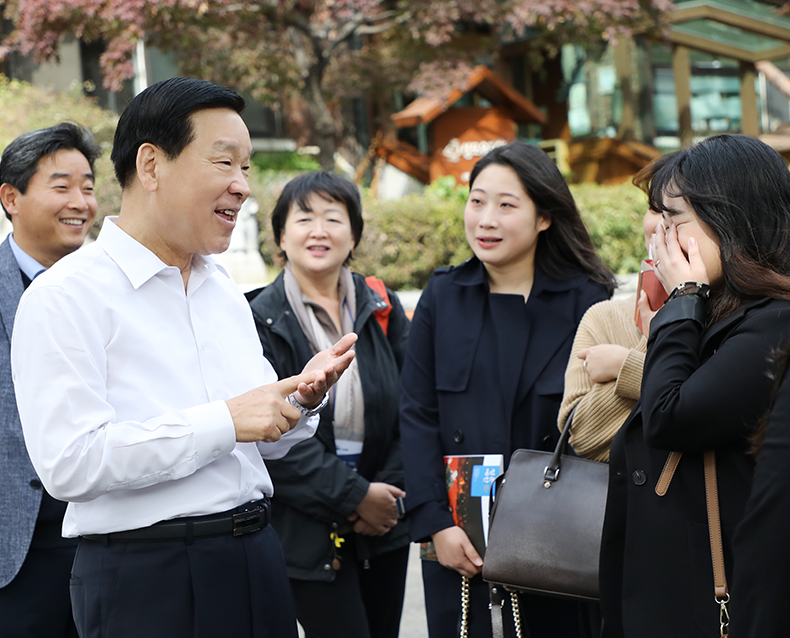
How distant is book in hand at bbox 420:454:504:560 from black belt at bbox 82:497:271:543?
0.89m

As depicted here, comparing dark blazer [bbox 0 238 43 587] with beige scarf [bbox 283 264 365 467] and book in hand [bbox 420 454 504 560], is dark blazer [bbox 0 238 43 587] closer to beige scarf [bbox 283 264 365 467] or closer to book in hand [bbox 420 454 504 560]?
beige scarf [bbox 283 264 365 467]

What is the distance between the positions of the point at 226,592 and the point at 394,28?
10.6m

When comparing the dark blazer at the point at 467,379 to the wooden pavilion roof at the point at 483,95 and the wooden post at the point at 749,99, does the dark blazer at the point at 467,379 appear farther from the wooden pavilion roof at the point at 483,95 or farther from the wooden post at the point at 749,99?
the wooden post at the point at 749,99

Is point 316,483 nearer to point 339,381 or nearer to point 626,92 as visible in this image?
point 339,381

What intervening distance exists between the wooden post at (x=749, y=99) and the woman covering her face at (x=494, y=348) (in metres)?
13.4

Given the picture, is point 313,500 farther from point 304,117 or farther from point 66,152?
point 304,117

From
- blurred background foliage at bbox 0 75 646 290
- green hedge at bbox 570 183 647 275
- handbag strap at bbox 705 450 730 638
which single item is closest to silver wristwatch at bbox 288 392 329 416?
handbag strap at bbox 705 450 730 638

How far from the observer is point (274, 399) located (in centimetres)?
180

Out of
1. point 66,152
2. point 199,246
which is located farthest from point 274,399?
point 66,152

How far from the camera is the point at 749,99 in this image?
47.8ft

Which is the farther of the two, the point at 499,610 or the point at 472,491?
the point at 472,491

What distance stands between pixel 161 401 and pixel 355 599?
1.47 meters

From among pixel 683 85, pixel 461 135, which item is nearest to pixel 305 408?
pixel 461 135

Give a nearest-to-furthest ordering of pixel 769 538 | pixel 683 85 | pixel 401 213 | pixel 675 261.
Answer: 1. pixel 769 538
2. pixel 675 261
3. pixel 401 213
4. pixel 683 85
